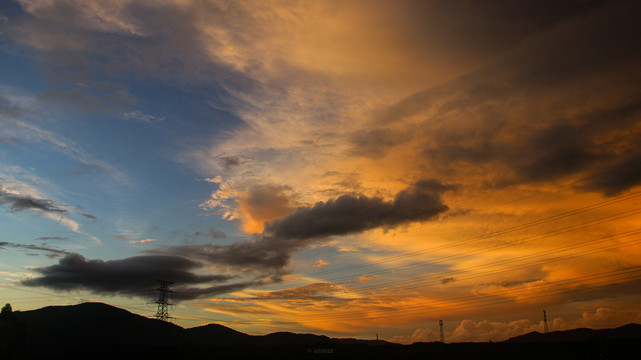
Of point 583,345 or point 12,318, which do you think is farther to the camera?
point 583,345

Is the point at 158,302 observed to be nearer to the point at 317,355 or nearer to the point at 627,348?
the point at 317,355

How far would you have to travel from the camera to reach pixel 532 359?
495 feet

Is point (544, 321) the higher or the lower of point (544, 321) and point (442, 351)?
the higher

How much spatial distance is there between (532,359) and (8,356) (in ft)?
655

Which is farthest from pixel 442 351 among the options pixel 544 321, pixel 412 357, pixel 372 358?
pixel 544 321

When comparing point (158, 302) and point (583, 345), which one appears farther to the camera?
point (583, 345)

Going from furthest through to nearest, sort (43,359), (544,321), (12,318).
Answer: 1. (43,359)
2. (12,318)
3. (544,321)

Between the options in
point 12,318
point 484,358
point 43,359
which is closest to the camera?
point 12,318

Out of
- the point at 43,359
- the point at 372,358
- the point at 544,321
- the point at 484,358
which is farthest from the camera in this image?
the point at 372,358

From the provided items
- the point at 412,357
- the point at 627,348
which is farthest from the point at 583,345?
the point at 412,357

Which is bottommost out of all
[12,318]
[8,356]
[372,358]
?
[372,358]

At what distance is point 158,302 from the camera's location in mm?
155125

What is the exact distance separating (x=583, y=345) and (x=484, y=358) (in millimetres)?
44111

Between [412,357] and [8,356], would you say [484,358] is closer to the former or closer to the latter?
[412,357]
